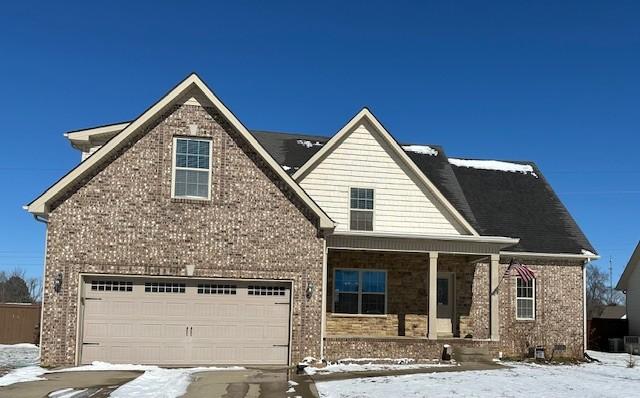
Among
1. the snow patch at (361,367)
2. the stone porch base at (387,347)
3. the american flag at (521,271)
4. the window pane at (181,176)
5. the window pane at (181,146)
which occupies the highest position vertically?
the window pane at (181,146)

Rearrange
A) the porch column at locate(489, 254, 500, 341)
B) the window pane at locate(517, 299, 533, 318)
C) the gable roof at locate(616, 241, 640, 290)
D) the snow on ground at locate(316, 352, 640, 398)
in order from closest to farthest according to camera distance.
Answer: the snow on ground at locate(316, 352, 640, 398), the porch column at locate(489, 254, 500, 341), the window pane at locate(517, 299, 533, 318), the gable roof at locate(616, 241, 640, 290)

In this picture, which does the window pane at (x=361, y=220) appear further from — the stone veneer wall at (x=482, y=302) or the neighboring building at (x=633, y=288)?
the neighboring building at (x=633, y=288)

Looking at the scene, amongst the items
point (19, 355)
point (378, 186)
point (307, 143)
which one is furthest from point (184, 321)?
point (307, 143)

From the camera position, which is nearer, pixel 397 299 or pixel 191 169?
pixel 191 169

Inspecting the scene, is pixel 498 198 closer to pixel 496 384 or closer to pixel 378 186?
pixel 378 186

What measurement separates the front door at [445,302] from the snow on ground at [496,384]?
15.0 ft

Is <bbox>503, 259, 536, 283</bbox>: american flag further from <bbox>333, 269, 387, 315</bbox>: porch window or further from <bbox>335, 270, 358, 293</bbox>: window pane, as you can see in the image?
<bbox>335, 270, 358, 293</bbox>: window pane

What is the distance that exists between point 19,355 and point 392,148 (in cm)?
1375

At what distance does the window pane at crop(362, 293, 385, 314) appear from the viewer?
22.9 metres

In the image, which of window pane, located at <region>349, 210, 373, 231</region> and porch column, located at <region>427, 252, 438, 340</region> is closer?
porch column, located at <region>427, 252, 438, 340</region>

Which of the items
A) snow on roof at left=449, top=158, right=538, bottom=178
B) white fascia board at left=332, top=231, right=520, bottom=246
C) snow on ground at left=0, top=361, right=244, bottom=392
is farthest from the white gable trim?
snow on ground at left=0, top=361, right=244, bottom=392

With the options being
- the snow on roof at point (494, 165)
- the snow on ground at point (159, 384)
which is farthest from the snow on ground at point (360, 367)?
the snow on roof at point (494, 165)

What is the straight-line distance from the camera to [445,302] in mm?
23844

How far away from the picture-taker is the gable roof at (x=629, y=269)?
30.5m
